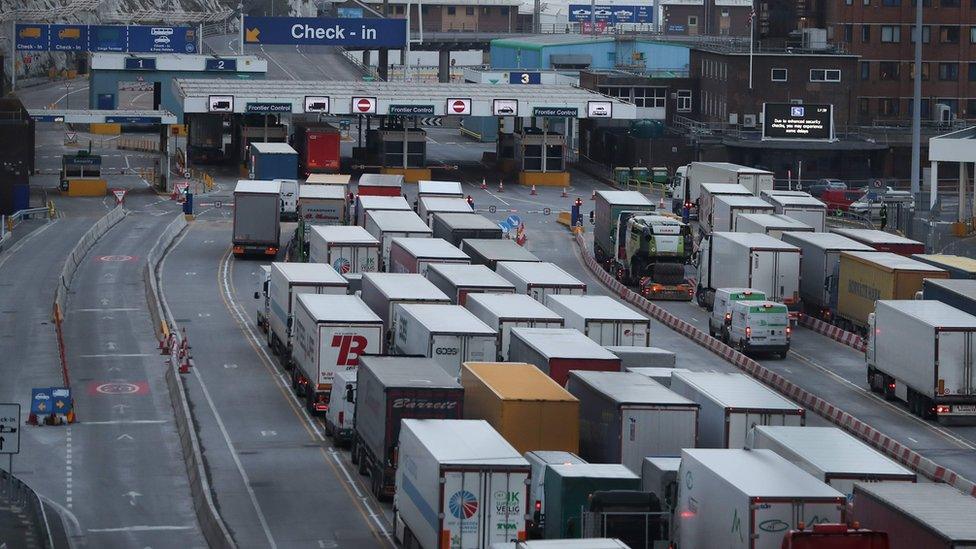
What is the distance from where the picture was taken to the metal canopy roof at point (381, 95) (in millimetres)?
110312

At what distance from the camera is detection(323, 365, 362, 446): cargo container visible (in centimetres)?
4650

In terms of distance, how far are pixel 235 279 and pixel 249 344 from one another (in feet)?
47.9

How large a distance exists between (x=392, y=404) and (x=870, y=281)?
26.8 m

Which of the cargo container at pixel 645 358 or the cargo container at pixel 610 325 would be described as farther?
the cargo container at pixel 610 325

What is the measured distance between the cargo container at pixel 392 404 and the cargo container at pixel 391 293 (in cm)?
997

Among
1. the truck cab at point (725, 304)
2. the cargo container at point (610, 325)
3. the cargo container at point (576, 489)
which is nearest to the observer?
the cargo container at point (576, 489)

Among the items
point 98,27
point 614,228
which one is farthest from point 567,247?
point 98,27

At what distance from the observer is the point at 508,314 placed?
Answer: 51.7 meters

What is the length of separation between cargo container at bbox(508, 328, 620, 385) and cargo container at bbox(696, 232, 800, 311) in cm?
1613

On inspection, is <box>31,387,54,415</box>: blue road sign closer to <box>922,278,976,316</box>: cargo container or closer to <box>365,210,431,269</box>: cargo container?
<box>365,210,431,269</box>: cargo container

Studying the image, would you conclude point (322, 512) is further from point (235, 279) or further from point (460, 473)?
point (235, 279)

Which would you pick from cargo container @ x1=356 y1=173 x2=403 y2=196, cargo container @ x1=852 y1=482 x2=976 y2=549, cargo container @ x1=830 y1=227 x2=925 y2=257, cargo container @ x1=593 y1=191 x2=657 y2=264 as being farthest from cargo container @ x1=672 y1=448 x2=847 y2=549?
cargo container @ x1=356 y1=173 x2=403 y2=196

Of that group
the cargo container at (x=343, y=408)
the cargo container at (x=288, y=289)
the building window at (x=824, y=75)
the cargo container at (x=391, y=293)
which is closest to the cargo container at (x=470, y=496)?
the cargo container at (x=343, y=408)

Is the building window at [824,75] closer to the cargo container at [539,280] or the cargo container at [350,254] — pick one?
the cargo container at [350,254]
